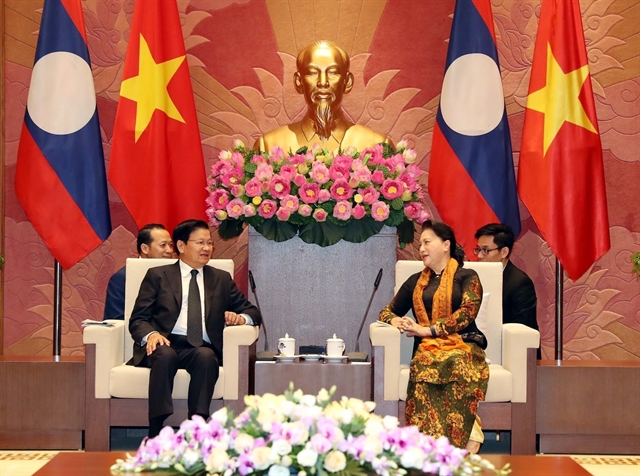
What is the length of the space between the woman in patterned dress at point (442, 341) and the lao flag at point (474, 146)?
4.19ft

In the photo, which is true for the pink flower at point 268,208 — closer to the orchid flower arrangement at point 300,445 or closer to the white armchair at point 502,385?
the white armchair at point 502,385

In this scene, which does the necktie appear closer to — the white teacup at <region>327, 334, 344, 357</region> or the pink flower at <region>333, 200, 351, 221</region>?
the white teacup at <region>327, 334, 344, 357</region>

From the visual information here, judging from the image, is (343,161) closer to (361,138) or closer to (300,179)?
(300,179)

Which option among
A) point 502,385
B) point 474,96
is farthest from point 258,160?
point 502,385

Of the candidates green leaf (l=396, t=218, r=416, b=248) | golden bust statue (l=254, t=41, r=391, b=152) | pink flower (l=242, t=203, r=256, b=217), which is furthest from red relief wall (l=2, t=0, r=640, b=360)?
pink flower (l=242, t=203, r=256, b=217)

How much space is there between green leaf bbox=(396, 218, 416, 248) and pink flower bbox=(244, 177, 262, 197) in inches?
32.3

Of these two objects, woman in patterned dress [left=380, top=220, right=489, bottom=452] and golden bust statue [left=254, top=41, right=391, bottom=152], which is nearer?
woman in patterned dress [left=380, top=220, right=489, bottom=452]

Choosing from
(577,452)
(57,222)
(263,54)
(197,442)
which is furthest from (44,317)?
(197,442)

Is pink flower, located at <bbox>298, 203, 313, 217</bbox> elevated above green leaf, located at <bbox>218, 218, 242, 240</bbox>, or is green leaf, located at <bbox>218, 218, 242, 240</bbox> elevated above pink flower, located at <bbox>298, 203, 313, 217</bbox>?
pink flower, located at <bbox>298, 203, 313, 217</bbox>

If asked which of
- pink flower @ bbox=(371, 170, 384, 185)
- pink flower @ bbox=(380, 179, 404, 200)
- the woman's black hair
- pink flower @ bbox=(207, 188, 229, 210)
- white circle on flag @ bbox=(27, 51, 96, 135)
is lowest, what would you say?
the woman's black hair

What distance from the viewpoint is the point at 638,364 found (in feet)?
15.5

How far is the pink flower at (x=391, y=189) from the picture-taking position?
4.73 metres

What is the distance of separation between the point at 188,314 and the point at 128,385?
0.44 metres

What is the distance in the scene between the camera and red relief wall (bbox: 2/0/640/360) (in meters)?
6.12
